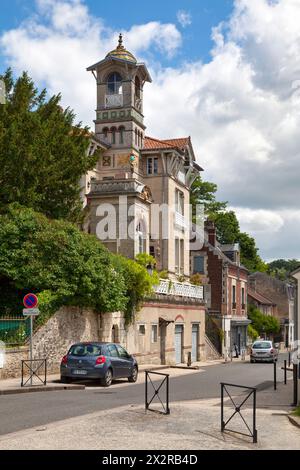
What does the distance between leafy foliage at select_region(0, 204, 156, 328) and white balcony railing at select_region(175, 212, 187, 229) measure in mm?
18149

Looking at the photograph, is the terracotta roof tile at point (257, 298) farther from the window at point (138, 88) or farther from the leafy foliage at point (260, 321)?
the window at point (138, 88)

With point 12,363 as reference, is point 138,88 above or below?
above

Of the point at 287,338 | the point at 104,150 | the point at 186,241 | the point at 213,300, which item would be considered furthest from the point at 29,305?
the point at 287,338

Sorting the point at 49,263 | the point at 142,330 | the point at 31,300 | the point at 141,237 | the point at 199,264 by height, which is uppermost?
the point at 141,237

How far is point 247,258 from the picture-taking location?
8431 centimetres

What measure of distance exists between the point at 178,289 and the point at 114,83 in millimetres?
13797

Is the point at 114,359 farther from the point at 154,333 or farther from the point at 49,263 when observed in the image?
the point at 154,333

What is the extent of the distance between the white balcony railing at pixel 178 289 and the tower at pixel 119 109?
771cm

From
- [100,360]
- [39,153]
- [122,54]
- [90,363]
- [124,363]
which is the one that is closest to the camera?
[90,363]

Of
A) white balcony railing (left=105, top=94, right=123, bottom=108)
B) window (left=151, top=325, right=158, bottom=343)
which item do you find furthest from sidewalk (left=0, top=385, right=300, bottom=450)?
white balcony railing (left=105, top=94, right=123, bottom=108)

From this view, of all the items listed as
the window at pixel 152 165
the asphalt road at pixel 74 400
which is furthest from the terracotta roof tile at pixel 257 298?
the asphalt road at pixel 74 400

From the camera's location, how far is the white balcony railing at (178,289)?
36.8 meters

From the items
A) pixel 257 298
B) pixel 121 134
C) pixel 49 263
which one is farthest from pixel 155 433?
pixel 257 298

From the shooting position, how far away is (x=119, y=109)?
42562mm
